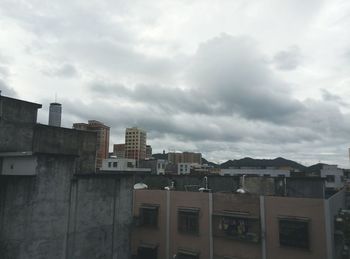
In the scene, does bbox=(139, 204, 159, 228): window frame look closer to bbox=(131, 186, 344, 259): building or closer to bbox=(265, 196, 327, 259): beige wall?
bbox=(131, 186, 344, 259): building

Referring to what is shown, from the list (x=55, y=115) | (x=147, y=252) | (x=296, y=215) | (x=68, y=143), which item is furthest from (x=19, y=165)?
(x=296, y=215)

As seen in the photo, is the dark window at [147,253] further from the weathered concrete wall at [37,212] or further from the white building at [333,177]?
the white building at [333,177]

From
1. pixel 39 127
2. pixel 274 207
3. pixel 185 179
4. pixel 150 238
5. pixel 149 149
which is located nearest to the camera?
pixel 39 127

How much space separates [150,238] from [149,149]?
111m

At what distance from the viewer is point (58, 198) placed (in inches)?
698

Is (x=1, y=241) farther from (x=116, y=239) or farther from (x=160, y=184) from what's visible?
(x=160, y=184)

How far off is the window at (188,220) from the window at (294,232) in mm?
7244

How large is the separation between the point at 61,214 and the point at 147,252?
13834 millimetres

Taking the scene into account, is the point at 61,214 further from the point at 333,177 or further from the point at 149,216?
the point at 333,177

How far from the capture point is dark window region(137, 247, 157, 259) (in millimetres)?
29203

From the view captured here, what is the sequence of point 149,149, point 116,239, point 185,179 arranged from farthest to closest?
point 149,149 < point 185,179 < point 116,239

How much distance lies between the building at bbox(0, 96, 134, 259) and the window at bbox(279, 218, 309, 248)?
11472 mm

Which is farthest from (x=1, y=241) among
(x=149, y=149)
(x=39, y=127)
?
(x=149, y=149)

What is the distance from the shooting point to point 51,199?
17.4m
